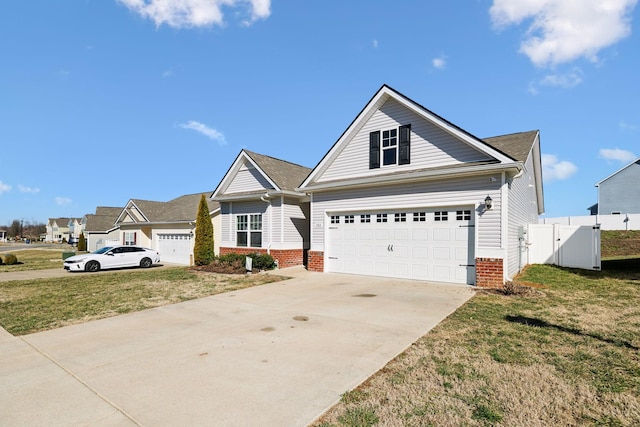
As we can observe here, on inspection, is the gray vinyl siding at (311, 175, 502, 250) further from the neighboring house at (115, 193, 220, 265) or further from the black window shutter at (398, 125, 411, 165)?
the neighboring house at (115, 193, 220, 265)

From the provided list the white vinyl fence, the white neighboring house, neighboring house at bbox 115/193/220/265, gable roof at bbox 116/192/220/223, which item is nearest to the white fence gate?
the white neighboring house

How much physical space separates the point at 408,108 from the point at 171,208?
21.0 m

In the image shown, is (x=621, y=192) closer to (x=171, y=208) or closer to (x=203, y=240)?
(x=203, y=240)

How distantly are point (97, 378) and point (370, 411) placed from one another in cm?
352

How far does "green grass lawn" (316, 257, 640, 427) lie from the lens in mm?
3348

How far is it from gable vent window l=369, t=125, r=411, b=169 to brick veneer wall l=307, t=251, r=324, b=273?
4.36 m

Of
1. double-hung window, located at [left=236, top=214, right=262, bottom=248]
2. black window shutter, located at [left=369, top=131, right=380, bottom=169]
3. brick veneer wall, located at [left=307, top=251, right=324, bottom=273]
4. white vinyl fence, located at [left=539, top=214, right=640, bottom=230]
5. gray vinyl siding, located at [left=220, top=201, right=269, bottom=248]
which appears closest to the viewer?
black window shutter, located at [left=369, top=131, right=380, bottom=169]

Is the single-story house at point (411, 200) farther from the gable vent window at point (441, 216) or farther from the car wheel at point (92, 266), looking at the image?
the car wheel at point (92, 266)

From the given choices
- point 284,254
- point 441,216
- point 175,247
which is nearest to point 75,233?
point 175,247

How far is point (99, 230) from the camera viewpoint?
39.9 m

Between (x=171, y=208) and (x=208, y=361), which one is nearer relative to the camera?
(x=208, y=361)

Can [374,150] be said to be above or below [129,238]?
above

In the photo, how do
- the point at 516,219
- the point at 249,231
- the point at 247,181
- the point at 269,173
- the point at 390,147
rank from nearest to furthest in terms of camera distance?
the point at 516,219
the point at 390,147
the point at 269,173
the point at 249,231
the point at 247,181

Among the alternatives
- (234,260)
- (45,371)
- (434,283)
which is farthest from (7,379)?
(234,260)
